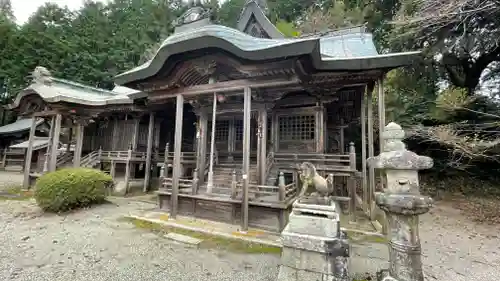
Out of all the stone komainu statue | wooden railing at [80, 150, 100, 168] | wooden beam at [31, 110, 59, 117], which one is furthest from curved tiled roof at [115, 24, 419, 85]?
wooden railing at [80, 150, 100, 168]

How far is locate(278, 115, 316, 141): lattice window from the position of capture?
8.88m

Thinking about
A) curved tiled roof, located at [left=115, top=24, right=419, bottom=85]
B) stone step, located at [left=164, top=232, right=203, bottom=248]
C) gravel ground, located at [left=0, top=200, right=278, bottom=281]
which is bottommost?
gravel ground, located at [left=0, top=200, right=278, bottom=281]

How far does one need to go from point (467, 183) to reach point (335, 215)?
11.7m

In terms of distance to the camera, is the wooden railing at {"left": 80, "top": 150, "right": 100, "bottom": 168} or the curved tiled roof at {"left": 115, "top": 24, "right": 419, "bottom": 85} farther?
the wooden railing at {"left": 80, "top": 150, "right": 100, "bottom": 168}

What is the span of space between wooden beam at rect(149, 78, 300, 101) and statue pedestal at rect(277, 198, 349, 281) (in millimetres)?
3460

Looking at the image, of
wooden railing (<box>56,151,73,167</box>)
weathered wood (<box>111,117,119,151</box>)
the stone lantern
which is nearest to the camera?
the stone lantern

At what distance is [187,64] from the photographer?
6.58 m

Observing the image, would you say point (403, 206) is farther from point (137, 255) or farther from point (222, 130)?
point (222, 130)

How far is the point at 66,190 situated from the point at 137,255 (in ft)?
15.7

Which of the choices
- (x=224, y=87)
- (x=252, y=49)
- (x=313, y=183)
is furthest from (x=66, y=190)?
(x=313, y=183)

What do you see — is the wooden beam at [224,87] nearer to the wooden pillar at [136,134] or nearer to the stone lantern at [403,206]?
the stone lantern at [403,206]

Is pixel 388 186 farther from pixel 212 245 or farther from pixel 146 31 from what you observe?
pixel 146 31

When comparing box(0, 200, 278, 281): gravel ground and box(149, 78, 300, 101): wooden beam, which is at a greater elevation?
box(149, 78, 300, 101): wooden beam

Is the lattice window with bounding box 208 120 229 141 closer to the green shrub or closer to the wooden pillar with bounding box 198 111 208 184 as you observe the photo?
the wooden pillar with bounding box 198 111 208 184
